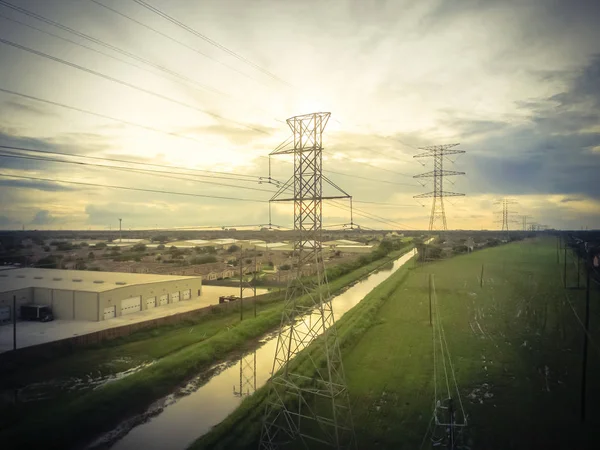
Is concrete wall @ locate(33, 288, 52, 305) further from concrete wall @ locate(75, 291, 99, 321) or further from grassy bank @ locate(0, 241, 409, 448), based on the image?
grassy bank @ locate(0, 241, 409, 448)

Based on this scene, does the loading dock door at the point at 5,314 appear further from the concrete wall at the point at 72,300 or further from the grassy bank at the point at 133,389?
the grassy bank at the point at 133,389

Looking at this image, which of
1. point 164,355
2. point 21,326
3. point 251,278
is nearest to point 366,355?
point 164,355

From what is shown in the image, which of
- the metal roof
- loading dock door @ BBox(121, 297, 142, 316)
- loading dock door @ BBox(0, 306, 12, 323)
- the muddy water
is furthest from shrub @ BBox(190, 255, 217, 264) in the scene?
the muddy water

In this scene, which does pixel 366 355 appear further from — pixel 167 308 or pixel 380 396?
pixel 167 308

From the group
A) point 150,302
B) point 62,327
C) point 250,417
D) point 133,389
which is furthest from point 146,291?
point 250,417

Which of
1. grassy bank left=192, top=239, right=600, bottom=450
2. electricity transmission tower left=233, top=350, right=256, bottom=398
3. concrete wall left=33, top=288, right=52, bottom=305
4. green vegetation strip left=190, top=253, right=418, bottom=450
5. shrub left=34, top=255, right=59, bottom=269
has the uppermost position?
shrub left=34, top=255, right=59, bottom=269

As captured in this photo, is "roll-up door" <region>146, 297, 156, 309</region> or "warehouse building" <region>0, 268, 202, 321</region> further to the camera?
"roll-up door" <region>146, 297, 156, 309</region>

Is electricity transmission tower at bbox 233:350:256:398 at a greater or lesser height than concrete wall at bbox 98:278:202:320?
lesser
